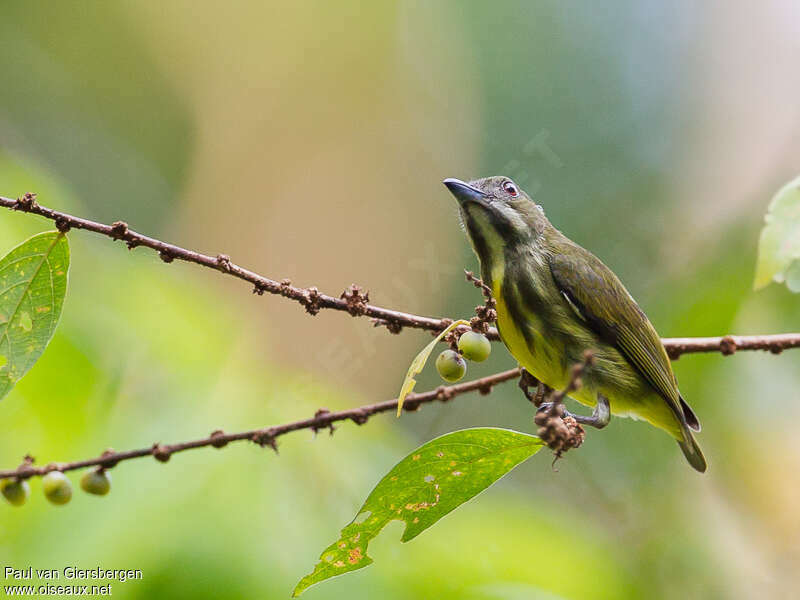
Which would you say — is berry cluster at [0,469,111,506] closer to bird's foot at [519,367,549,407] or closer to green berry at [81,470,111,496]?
green berry at [81,470,111,496]

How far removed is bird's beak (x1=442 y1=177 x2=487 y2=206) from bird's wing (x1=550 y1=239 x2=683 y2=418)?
32 cm

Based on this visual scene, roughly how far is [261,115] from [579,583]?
7.23 meters

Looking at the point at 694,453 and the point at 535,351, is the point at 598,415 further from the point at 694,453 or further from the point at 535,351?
the point at 694,453

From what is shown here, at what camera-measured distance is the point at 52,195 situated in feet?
11.8

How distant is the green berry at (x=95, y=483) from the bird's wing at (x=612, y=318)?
1.57 m

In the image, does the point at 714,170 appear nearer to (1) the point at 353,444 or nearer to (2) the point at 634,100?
(2) the point at 634,100

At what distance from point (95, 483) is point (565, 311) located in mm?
1560

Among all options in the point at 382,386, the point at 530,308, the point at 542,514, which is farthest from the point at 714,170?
the point at 530,308

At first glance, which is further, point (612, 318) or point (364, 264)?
point (364, 264)

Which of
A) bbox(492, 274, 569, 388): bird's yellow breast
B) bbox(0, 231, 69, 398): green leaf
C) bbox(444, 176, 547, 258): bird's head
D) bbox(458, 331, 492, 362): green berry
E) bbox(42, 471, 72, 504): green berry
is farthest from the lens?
bbox(444, 176, 547, 258): bird's head

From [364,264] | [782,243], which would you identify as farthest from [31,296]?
[364,264]

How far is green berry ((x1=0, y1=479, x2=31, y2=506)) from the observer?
237 centimetres

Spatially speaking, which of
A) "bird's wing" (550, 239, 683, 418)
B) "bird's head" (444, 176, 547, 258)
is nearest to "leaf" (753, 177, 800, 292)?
"bird's wing" (550, 239, 683, 418)

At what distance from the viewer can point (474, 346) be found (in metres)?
2.28
